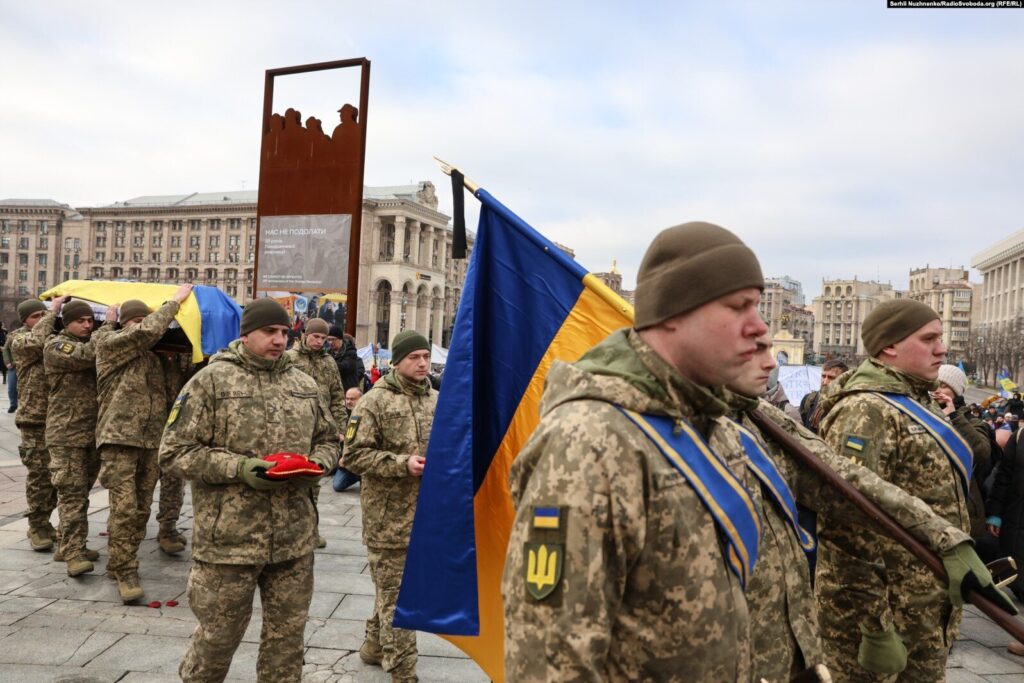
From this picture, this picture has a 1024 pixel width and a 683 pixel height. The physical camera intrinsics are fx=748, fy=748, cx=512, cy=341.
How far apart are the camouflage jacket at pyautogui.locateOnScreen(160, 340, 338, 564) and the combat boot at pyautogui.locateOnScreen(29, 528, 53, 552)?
3962 mm

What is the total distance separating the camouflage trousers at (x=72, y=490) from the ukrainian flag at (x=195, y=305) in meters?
1.34

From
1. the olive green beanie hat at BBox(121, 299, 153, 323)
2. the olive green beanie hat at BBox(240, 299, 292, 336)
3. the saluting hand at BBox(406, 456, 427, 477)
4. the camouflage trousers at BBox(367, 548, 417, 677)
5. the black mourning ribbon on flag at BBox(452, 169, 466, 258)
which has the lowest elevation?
the camouflage trousers at BBox(367, 548, 417, 677)

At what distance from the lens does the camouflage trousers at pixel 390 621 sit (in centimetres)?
417

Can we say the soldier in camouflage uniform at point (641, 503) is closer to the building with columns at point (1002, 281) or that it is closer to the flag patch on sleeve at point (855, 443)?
the flag patch on sleeve at point (855, 443)

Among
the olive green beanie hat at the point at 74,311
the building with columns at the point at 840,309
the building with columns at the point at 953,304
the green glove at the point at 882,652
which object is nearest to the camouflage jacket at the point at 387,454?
the green glove at the point at 882,652

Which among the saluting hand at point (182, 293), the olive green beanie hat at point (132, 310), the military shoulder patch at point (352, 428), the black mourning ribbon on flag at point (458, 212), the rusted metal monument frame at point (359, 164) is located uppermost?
the rusted metal monument frame at point (359, 164)

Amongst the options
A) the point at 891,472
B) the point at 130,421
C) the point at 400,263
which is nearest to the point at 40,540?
the point at 130,421

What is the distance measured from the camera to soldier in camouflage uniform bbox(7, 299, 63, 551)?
22.2 ft

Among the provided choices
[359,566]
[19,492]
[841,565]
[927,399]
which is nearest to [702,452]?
[841,565]

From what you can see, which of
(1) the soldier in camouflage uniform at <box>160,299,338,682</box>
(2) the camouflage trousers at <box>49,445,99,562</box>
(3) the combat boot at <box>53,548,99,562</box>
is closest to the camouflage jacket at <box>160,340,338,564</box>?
(1) the soldier in camouflage uniform at <box>160,299,338,682</box>

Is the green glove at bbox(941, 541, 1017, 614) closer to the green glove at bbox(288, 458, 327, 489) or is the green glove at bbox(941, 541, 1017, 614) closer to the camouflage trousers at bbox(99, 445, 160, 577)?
the green glove at bbox(288, 458, 327, 489)

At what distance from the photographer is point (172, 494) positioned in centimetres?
688

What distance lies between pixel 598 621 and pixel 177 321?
585 centimetres

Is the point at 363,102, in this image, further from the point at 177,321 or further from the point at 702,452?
the point at 702,452
